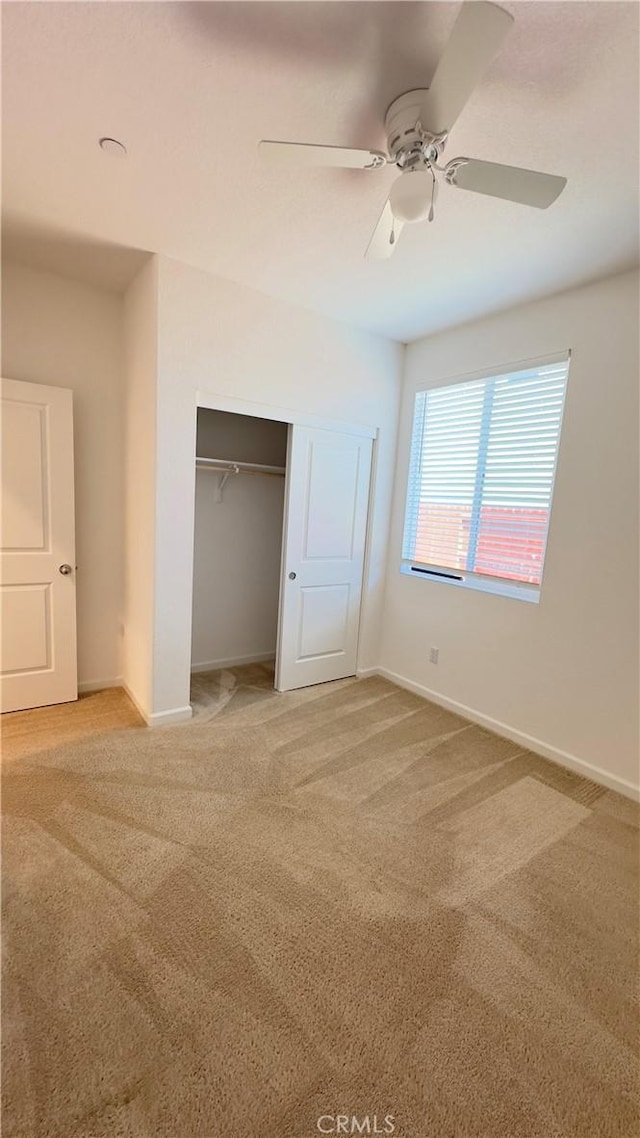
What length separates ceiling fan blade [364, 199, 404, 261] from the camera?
1649 millimetres

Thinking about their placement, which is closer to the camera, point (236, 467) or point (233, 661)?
point (236, 467)

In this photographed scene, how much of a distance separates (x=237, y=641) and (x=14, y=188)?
10.3 feet

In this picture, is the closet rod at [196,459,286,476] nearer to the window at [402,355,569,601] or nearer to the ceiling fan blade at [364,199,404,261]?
the window at [402,355,569,601]

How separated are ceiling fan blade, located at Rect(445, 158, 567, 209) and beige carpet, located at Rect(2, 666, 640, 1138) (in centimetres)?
248

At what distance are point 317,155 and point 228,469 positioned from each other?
86.2 inches

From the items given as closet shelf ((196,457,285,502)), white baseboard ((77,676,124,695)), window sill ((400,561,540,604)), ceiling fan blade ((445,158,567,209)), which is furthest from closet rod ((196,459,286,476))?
ceiling fan blade ((445,158,567,209))

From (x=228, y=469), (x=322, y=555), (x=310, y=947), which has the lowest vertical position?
(x=310, y=947)

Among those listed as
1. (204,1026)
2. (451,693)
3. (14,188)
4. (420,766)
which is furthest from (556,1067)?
(14,188)

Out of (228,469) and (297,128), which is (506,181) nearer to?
(297,128)

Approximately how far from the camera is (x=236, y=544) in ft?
12.6

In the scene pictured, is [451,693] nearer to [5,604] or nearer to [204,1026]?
[204,1026]

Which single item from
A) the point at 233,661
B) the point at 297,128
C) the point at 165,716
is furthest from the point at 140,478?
the point at 297,128

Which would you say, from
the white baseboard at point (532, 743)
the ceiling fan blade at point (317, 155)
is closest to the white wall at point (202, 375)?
the ceiling fan blade at point (317, 155)

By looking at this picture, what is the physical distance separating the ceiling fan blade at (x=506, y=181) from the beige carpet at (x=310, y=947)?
2.48m
